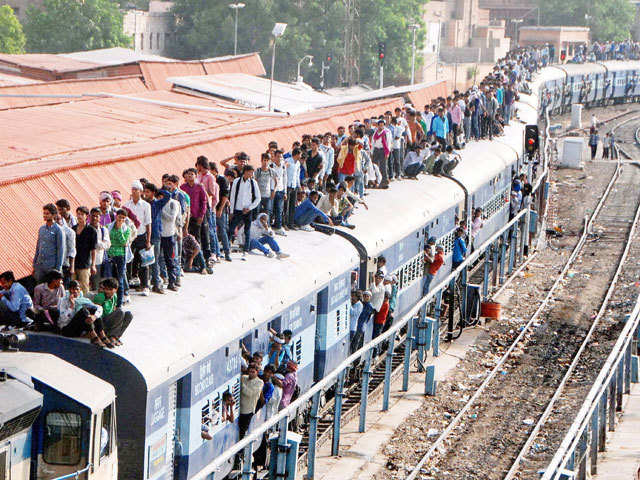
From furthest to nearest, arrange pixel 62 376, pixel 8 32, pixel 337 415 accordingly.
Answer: pixel 8 32
pixel 337 415
pixel 62 376

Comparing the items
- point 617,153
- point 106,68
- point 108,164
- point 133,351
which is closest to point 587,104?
point 617,153

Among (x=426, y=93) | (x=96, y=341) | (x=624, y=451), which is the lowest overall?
(x=624, y=451)

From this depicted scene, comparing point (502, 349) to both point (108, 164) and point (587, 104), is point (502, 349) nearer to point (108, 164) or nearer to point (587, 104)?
point (108, 164)

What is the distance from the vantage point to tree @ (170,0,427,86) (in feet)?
283

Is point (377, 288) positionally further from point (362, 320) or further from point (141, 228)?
point (141, 228)

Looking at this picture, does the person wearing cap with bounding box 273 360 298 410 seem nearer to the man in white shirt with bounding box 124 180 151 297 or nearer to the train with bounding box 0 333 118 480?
the man in white shirt with bounding box 124 180 151 297

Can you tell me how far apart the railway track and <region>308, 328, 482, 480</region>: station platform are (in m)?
0.82

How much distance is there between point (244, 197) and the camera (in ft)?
59.9

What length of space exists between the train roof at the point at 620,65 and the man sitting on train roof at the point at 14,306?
74.4 metres

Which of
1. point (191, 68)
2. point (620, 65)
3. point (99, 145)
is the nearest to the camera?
point (99, 145)

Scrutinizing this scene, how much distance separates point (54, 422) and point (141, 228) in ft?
13.6

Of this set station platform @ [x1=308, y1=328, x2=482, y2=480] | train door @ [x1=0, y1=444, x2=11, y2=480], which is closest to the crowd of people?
station platform @ [x1=308, y1=328, x2=482, y2=480]

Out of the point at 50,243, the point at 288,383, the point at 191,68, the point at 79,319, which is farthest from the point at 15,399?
the point at 191,68

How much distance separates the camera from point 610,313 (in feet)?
101
